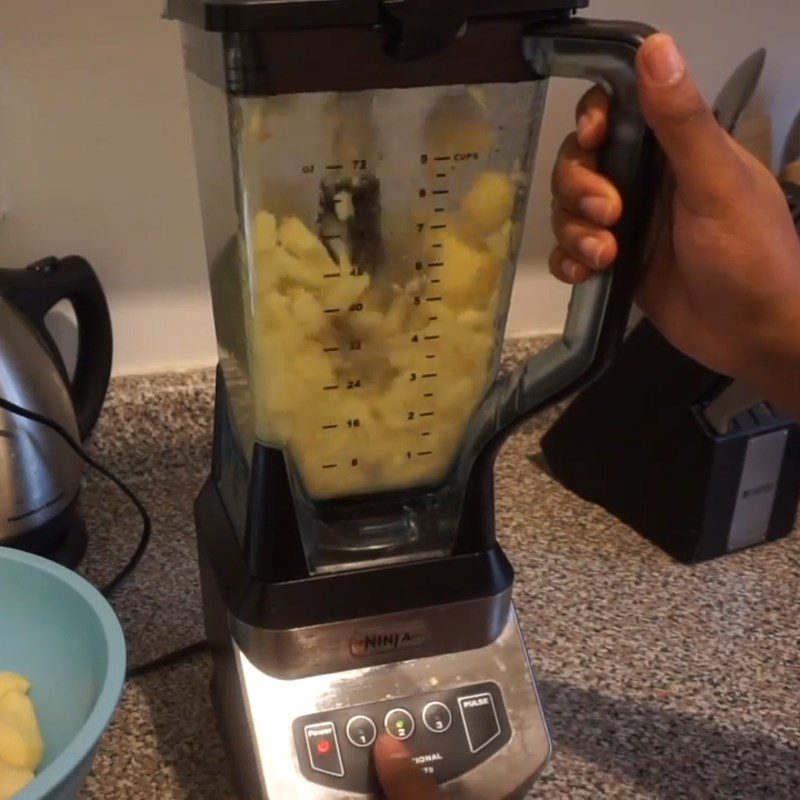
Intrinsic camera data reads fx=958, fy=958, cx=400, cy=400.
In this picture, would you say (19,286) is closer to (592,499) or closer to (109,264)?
(109,264)

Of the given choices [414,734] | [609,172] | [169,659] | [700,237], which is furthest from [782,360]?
[169,659]

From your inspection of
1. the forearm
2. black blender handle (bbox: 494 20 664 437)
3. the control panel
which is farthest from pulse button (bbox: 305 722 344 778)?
the forearm

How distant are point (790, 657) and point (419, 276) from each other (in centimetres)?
45

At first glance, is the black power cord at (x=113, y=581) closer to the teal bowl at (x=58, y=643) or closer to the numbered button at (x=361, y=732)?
the teal bowl at (x=58, y=643)

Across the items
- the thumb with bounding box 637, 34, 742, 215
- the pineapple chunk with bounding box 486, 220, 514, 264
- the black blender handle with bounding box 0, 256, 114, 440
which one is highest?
the thumb with bounding box 637, 34, 742, 215

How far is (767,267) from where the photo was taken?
21.3 inches

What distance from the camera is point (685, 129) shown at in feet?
1.45

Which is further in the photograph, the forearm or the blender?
the forearm

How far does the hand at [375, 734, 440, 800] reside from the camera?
50 centimetres

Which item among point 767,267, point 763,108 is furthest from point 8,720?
point 763,108

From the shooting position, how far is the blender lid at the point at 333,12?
0.39 m

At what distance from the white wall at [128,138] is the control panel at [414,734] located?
46cm

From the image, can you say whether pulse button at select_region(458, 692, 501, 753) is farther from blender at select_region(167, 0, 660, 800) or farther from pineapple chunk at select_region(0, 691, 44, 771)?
pineapple chunk at select_region(0, 691, 44, 771)

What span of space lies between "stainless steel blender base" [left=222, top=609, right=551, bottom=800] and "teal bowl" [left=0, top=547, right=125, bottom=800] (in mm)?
73
